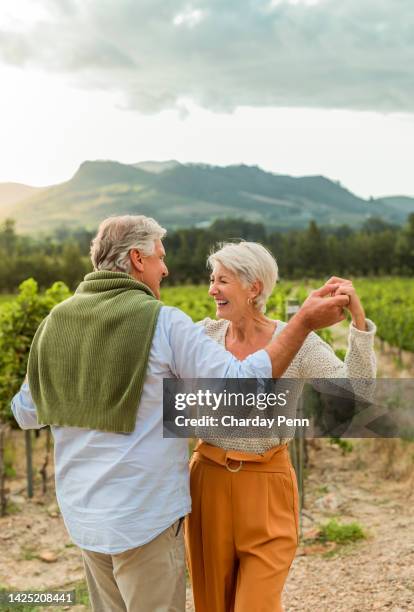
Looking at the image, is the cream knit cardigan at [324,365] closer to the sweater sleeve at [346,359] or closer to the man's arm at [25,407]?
the sweater sleeve at [346,359]

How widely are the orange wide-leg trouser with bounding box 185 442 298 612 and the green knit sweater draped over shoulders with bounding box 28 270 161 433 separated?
0.57m

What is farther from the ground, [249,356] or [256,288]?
[256,288]

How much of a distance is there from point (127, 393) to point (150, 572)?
0.59 m

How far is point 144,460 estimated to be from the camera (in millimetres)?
2139

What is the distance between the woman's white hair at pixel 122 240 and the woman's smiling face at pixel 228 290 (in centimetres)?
45

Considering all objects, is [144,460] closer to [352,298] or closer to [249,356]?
[249,356]

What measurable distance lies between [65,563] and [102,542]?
10.8ft

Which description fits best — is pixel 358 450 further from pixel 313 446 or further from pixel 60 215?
pixel 60 215

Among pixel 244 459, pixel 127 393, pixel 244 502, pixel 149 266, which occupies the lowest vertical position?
pixel 244 502

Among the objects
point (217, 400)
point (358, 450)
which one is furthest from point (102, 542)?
point (358, 450)

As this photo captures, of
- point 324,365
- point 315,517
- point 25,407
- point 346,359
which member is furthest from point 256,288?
point 315,517

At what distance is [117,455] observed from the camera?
2133 millimetres

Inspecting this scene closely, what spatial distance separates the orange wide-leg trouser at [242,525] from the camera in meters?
2.46

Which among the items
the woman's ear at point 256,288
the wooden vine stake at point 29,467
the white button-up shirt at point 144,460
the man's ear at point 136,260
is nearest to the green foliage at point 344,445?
the wooden vine stake at point 29,467
